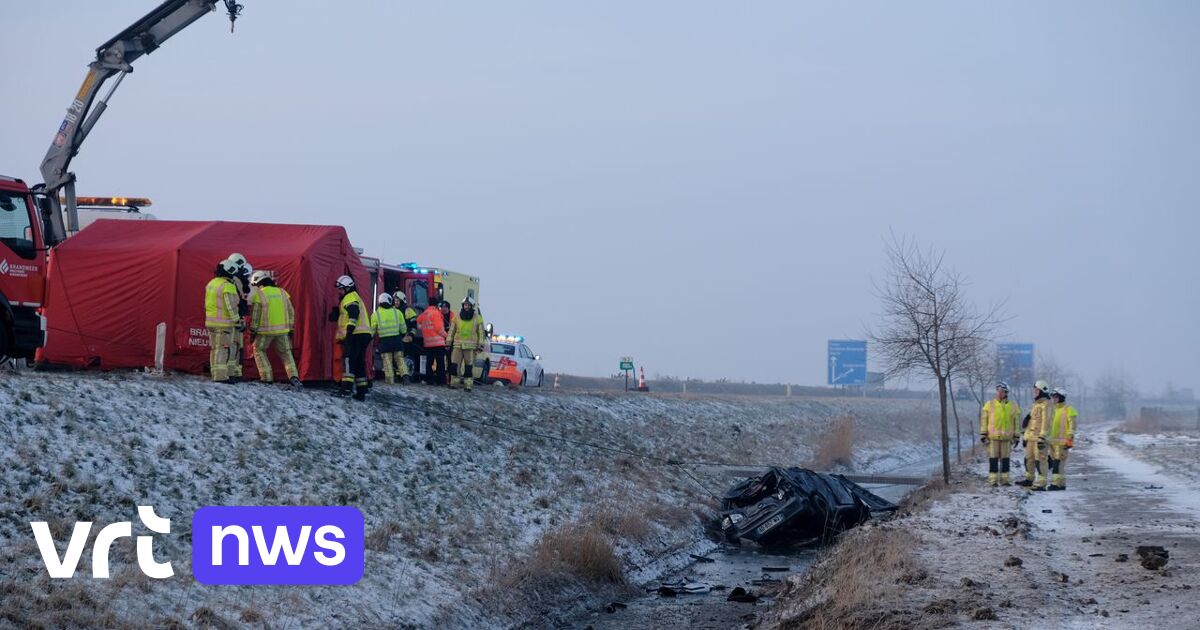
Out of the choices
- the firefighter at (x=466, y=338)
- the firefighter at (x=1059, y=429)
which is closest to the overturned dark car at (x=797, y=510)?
the firefighter at (x=1059, y=429)

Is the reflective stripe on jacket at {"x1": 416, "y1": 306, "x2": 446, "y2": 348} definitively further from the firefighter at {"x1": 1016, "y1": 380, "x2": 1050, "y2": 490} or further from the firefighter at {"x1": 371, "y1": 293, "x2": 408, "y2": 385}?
the firefighter at {"x1": 1016, "y1": 380, "x2": 1050, "y2": 490}

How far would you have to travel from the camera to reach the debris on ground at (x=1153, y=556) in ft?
43.2

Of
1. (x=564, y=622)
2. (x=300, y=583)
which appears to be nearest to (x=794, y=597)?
(x=564, y=622)

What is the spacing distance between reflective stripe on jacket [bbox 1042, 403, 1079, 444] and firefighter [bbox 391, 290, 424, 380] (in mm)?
12340

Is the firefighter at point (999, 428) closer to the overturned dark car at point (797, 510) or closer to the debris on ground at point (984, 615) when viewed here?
the overturned dark car at point (797, 510)

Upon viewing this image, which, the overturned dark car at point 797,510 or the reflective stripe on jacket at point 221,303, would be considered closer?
the reflective stripe on jacket at point 221,303

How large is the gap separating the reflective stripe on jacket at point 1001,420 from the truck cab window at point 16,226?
16.6m

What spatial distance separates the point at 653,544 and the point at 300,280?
7263 millimetres

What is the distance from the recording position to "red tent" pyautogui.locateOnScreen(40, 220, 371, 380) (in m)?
20.2

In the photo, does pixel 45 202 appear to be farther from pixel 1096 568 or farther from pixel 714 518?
pixel 1096 568

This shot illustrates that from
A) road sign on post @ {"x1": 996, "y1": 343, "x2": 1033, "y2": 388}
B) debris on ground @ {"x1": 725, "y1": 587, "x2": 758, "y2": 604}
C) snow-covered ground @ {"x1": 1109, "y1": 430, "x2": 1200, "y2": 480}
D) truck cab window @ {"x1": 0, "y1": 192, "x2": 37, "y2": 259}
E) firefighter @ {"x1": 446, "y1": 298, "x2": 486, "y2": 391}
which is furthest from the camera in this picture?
road sign on post @ {"x1": 996, "y1": 343, "x2": 1033, "y2": 388}

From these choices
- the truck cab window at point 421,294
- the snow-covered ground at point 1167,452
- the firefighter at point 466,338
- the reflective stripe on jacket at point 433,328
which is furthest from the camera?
the snow-covered ground at point 1167,452

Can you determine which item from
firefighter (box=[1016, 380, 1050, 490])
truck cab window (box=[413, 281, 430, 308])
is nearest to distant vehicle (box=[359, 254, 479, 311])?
truck cab window (box=[413, 281, 430, 308])

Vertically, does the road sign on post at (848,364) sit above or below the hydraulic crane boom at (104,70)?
below
